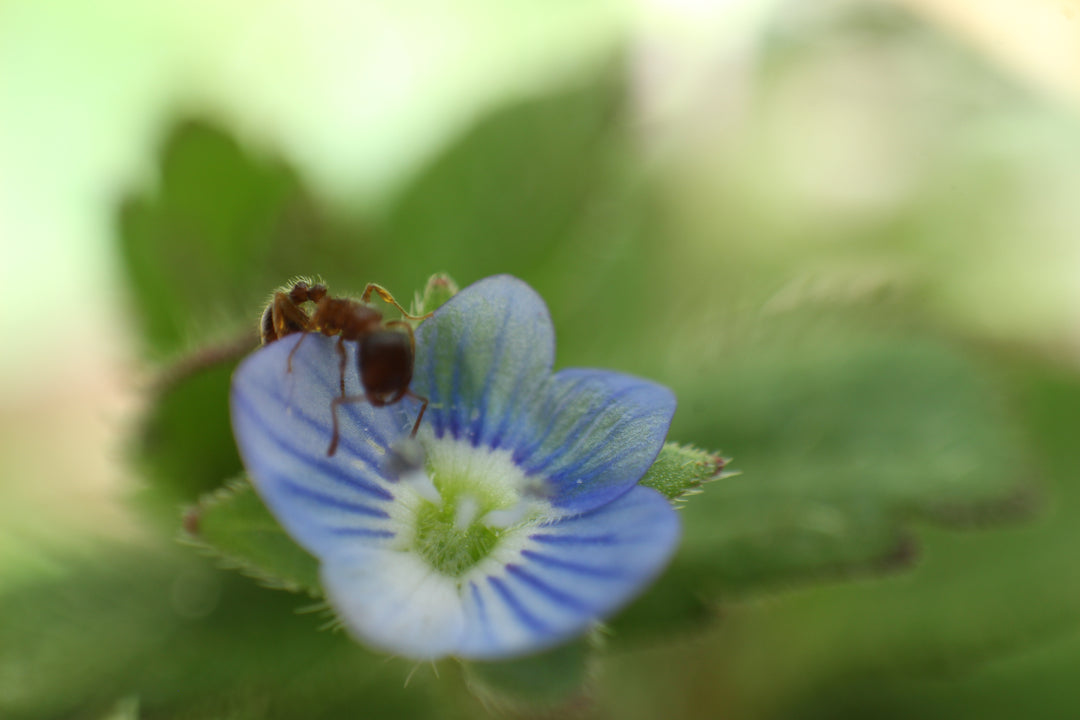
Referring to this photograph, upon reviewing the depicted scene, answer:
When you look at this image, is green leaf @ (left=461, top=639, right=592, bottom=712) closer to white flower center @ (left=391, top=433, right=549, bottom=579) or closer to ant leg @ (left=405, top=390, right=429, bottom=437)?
white flower center @ (left=391, top=433, right=549, bottom=579)

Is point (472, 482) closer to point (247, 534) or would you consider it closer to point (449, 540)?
point (449, 540)

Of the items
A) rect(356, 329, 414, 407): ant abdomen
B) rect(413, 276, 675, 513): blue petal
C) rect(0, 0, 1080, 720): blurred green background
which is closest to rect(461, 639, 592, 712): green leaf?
rect(0, 0, 1080, 720): blurred green background

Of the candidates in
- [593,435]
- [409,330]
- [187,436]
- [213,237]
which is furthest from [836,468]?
[213,237]

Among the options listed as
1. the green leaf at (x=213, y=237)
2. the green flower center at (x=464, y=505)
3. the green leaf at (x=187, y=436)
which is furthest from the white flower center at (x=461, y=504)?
the green leaf at (x=213, y=237)

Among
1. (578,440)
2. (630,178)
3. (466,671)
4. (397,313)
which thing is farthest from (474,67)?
(466,671)

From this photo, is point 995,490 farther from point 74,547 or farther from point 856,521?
point 74,547

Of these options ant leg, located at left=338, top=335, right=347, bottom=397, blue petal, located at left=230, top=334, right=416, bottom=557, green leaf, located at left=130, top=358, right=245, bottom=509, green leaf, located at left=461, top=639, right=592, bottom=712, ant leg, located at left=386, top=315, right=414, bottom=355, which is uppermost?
ant leg, located at left=386, top=315, right=414, bottom=355

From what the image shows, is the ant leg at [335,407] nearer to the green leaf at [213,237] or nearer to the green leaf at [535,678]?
the green leaf at [535,678]
